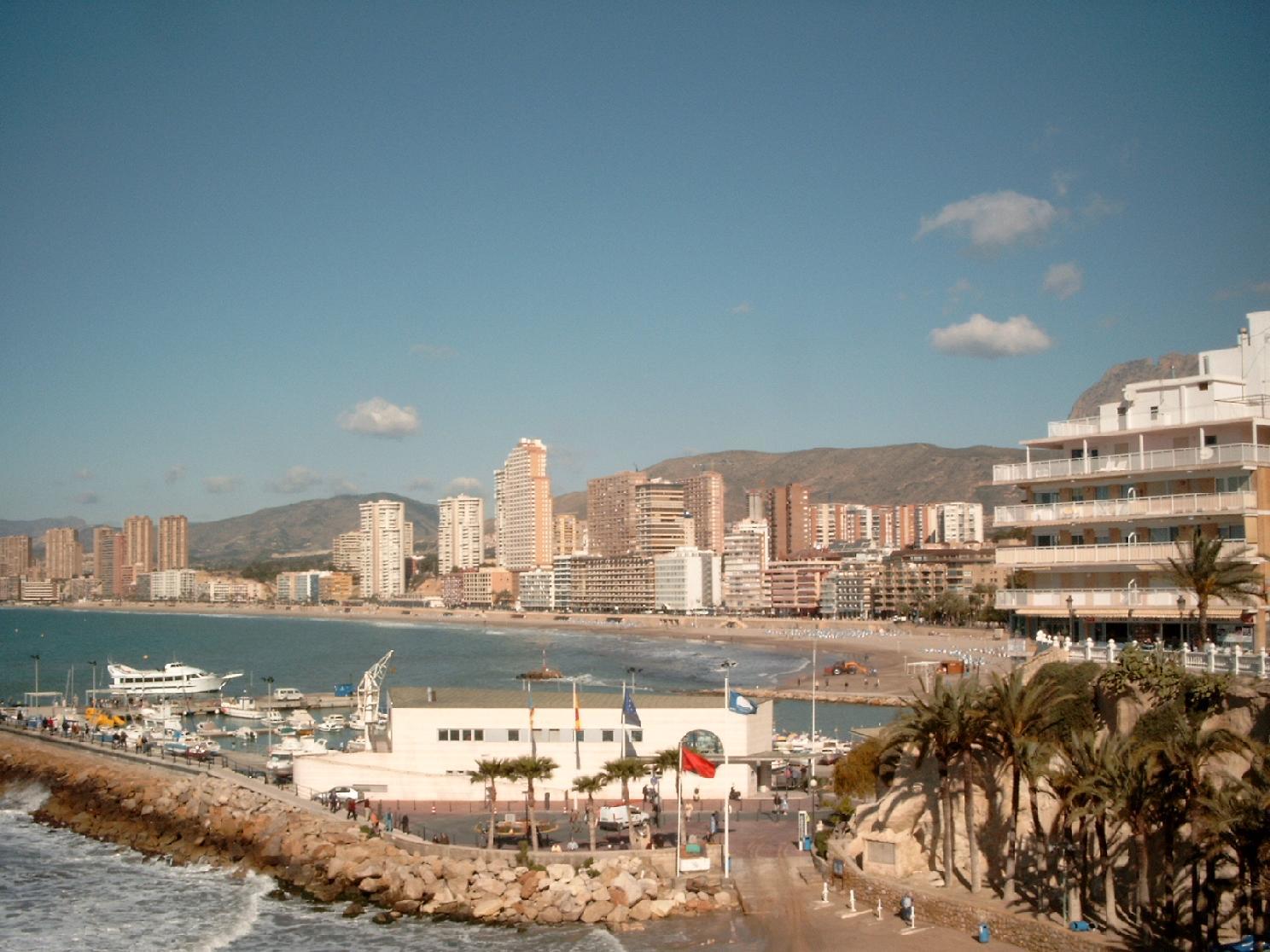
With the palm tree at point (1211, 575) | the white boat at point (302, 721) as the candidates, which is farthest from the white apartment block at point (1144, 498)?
the white boat at point (302, 721)

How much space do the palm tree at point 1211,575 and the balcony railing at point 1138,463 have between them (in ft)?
7.04

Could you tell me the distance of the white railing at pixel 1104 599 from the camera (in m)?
23.6

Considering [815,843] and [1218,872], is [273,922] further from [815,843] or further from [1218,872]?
[1218,872]

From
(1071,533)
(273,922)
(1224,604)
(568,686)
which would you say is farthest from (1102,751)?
(568,686)

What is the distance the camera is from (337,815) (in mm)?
32500

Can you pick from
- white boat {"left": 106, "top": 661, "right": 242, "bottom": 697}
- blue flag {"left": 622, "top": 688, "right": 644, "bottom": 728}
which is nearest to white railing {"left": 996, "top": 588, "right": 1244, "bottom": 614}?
blue flag {"left": 622, "top": 688, "right": 644, "bottom": 728}

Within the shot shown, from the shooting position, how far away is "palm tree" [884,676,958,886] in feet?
72.1

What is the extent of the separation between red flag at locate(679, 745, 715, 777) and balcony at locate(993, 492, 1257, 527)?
894 cm

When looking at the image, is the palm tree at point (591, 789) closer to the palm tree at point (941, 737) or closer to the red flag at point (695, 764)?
the red flag at point (695, 764)

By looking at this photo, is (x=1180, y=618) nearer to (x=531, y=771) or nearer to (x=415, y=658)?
(x=531, y=771)

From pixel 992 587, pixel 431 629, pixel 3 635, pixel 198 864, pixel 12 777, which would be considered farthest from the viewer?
pixel 431 629

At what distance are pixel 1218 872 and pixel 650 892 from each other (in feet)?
37.9

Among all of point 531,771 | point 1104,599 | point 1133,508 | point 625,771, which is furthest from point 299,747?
point 1133,508

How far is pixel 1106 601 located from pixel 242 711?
59.5 m
